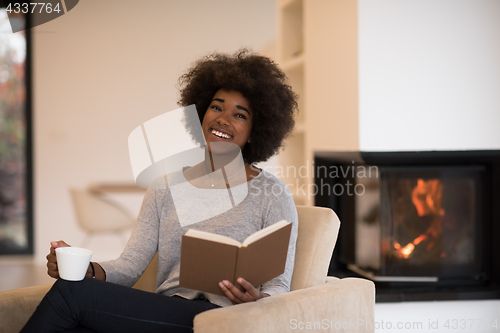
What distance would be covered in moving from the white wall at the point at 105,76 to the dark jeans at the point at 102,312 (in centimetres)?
332

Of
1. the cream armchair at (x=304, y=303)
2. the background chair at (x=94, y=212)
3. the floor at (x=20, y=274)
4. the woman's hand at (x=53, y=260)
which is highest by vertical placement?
the woman's hand at (x=53, y=260)

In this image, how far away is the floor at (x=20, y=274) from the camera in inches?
135

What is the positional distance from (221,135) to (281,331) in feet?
2.29

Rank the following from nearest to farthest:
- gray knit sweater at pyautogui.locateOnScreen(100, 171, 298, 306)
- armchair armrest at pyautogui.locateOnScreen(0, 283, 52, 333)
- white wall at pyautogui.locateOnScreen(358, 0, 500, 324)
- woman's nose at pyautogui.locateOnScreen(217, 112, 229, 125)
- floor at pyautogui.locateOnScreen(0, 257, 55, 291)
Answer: armchair armrest at pyautogui.locateOnScreen(0, 283, 52, 333)
gray knit sweater at pyautogui.locateOnScreen(100, 171, 298, 306)
woman's nose at pyautogui.locateOnScreen(217, 112, 229, 125)
white wall at pyautogui.locateOnScreen(358, 0, 500, 324)
floor at pyautogui.locateOnScreen(0, 257, 55, 291)

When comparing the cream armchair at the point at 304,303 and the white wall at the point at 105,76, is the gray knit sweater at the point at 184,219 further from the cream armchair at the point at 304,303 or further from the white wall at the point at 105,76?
the white wall at the point at 105,76

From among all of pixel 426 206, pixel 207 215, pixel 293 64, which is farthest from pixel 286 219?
pixel 293 64

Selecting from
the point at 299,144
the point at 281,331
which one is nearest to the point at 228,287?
the point at 281,331

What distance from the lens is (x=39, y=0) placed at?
4.40 meters

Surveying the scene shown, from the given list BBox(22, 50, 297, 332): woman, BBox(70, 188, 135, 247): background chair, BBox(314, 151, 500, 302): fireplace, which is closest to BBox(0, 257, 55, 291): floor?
BBox(70, 188, 135, 247): background chair

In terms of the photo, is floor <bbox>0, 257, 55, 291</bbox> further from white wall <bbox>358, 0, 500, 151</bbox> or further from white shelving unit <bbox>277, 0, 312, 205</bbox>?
white wall <bbox>358, 0, 500, 151</bbox>

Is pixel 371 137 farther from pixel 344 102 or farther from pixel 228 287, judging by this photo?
pixel 228 287

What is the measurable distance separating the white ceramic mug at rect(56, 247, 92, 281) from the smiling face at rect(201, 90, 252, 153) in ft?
1.90

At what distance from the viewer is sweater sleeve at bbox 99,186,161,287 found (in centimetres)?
136

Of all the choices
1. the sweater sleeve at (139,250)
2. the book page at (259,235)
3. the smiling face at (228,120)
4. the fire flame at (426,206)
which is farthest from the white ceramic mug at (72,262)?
the fire flame at (426,206)
